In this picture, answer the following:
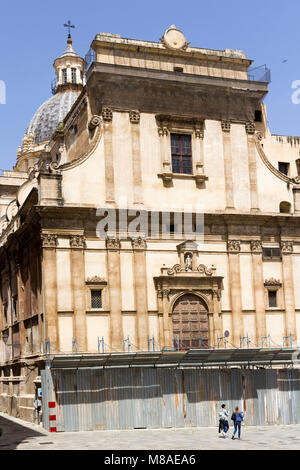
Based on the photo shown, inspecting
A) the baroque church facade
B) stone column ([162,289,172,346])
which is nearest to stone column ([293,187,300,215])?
the baroque church facade

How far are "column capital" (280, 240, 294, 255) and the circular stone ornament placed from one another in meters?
12.8

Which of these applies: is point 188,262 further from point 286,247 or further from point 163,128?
point 163,128

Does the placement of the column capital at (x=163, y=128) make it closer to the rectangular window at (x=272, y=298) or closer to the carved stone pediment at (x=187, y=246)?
the carved stone pediment at (x=187, y=246)

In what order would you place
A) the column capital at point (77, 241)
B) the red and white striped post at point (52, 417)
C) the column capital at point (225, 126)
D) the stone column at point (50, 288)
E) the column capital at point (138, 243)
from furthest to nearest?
the column capital at point (225, 126)
the column capital at point (138, 243)
the column capital at point (77, 241)
the stone column at point (50, 288)
the red and white striped post at point (52, 417)

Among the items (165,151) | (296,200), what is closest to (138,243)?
(165,151)

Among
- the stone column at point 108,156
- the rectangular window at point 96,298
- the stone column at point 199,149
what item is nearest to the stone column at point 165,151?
the stone column at point 199,149

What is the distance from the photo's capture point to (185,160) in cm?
4100

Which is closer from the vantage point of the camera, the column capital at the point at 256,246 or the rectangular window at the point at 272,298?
the column capital at the point at 256,246

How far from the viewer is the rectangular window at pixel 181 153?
40.7 meters

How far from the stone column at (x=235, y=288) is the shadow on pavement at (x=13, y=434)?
1215 cm

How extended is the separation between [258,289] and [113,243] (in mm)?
8604

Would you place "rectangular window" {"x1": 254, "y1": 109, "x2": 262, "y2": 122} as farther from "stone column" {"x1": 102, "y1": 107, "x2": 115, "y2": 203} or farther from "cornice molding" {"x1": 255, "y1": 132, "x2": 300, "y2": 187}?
"stone column" {"x1": 102, "y1": 107, "x2": 115, "y2": 203}

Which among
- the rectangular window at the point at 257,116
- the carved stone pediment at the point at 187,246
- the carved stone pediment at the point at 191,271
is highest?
the rectangular window at the point at 257,116

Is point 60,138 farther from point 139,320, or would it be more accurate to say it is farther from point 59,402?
point 59,402
